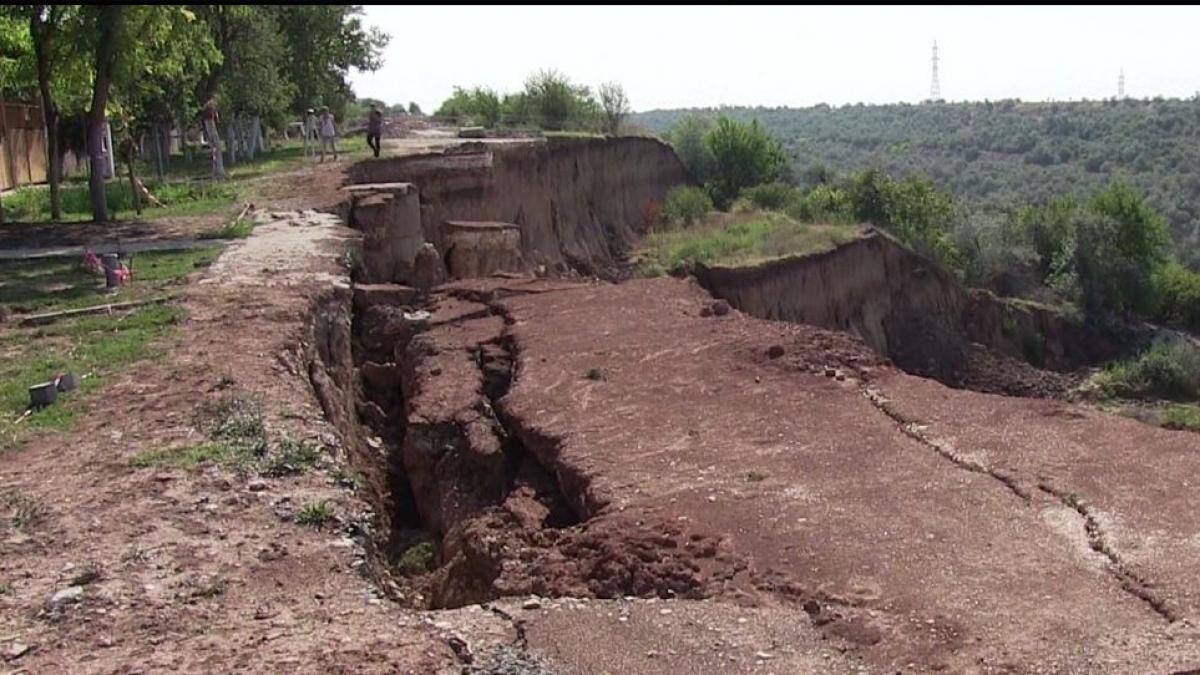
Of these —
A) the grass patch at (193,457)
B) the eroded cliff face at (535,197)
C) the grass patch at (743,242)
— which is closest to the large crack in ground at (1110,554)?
the grass patch at (193,457)

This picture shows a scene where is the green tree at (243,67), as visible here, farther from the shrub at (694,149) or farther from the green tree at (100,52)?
the shrub at (694,149)

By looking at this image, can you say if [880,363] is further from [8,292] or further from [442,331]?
[8,292]

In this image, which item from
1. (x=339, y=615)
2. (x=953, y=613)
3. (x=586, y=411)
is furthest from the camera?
(x=586, y=411)

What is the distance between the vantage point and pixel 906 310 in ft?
95.4

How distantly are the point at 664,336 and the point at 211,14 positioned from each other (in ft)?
57.3

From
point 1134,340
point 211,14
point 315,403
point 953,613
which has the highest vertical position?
point 211,14

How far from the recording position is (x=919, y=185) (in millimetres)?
35500

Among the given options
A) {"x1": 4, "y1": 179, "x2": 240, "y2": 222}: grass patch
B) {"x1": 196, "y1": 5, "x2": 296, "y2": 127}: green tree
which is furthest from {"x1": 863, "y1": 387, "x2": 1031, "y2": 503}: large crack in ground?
{"x1": 196, "y1": 5, "x2": 296, "y2": 127}: green tree

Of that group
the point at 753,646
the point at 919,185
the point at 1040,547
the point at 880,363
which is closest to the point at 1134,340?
the point at 919,185

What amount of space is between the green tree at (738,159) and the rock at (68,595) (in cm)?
3289

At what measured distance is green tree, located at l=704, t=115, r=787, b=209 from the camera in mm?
39000

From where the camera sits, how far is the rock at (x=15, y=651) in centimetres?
560

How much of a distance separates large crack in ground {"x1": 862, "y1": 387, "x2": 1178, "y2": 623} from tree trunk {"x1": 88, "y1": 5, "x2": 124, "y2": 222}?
11221 millimetres

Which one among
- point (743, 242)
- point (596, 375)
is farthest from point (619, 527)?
point (743, 242)
